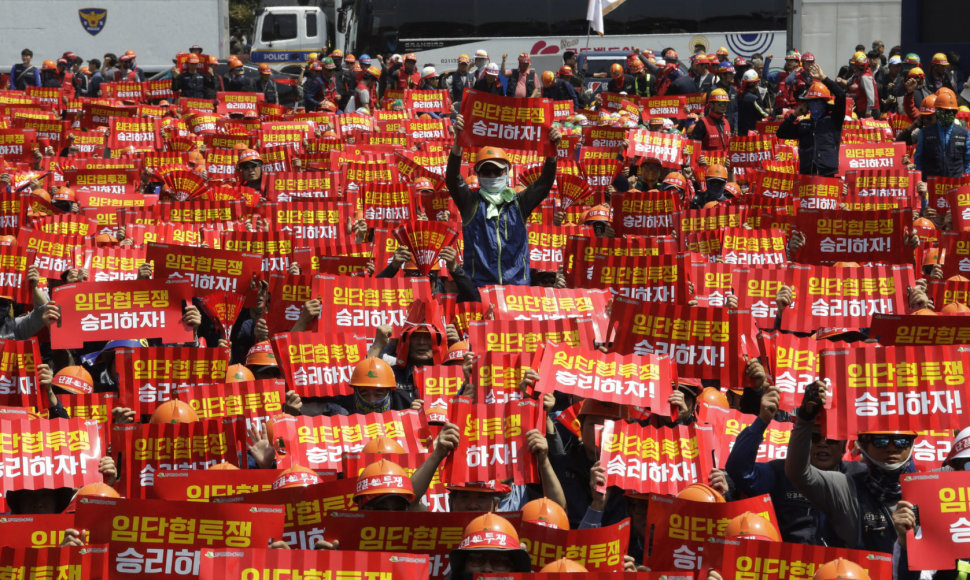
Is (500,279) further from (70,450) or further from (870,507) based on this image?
(870,507)

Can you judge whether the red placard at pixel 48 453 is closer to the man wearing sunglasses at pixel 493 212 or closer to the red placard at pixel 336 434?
the red placard at pixel 336 434

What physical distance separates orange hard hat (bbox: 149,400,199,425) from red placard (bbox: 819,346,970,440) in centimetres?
334

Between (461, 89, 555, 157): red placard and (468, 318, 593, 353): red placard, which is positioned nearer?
(468, 318, 593, 353): red placard

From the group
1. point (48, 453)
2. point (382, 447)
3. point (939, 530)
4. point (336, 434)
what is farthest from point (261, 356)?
point (939, 530)

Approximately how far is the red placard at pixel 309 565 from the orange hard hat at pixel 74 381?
393cm

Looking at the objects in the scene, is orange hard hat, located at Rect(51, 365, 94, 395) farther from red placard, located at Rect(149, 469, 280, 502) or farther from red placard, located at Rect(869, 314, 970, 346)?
red placard, located at Rect(869, 314, 970, 346)

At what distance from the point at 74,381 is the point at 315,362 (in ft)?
4.98

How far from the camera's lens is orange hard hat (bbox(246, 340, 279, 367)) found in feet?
33.1

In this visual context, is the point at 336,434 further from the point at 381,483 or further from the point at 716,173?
the point at 716,173

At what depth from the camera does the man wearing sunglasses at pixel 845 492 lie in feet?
21.5

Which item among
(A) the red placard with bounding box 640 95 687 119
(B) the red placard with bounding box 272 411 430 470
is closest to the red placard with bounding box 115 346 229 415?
(B) the red placard with bounding box 272 411 430 470

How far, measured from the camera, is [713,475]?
7105 millimetres

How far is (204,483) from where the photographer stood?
7246mm

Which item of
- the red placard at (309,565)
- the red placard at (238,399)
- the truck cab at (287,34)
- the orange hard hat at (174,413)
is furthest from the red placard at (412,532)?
the truck cab at (287,34)
